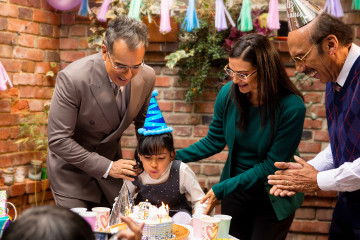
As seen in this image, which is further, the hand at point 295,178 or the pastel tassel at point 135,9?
the pastel tassel at point 135,9

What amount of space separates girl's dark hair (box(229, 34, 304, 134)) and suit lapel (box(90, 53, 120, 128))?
0.62 meters

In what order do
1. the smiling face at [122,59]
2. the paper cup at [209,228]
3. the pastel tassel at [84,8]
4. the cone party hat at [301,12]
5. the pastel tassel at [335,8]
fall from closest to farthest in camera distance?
the paper cup at [209,228], the cone party hat at [301,12], the smiling face at [122,59], the pastel tassel at [335,8], the pastel tassel at [84,8]

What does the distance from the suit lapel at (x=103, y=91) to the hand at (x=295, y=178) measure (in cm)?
81

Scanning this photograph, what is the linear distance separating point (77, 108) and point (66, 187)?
40 centimetres

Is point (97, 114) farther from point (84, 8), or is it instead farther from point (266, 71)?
point (84, 8)

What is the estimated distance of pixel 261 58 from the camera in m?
1.86

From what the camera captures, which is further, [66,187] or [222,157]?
[222,157]

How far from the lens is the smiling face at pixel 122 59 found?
1.86 meters

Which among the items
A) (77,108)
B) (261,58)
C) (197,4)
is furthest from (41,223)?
(197,4)

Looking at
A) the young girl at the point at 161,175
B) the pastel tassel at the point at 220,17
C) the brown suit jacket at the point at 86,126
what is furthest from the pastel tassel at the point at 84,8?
the young girl at the point at 161,175

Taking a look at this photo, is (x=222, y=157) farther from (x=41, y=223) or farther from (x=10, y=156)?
(x=41, y=223)

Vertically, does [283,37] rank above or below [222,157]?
above

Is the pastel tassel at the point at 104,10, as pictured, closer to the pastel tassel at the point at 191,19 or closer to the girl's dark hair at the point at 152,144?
Result: the pastel tassel at the point at 191,19

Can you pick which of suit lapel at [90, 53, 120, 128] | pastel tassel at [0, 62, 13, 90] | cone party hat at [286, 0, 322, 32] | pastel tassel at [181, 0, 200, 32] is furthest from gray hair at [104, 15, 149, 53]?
pastel tassel at [0, 62, 13, 90]
